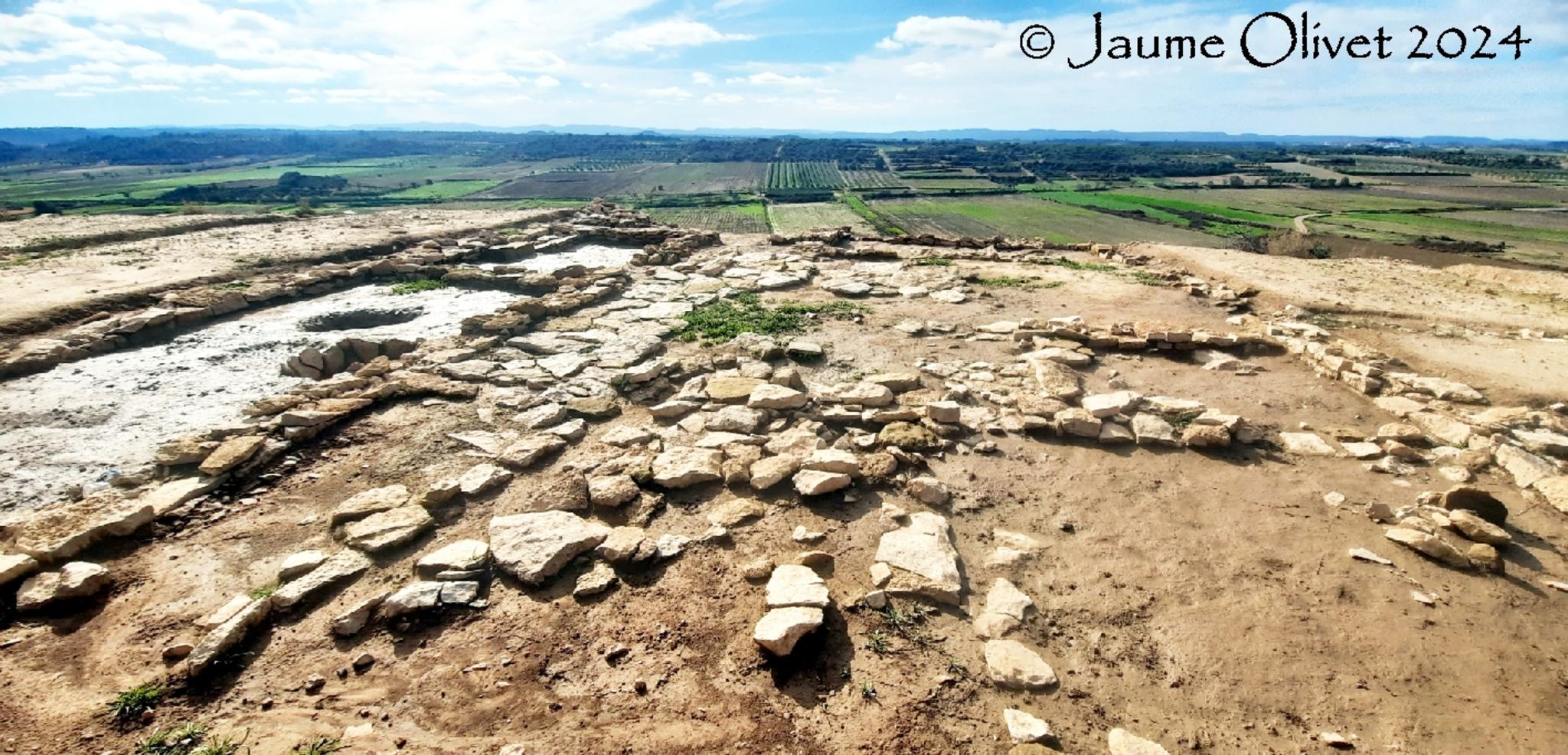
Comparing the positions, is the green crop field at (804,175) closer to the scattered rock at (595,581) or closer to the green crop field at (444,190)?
the green crop field at (444,190)

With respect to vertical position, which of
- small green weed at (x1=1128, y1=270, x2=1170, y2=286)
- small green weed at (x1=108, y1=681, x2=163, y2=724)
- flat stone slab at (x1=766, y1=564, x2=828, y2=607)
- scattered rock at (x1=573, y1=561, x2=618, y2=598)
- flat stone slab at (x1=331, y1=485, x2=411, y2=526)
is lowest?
small green weed at (x1=108, y1=681, x2=163, y2=724)

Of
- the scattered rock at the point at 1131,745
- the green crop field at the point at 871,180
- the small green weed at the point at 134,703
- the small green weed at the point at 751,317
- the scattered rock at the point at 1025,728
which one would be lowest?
the scattered rock at the point at 1131,745

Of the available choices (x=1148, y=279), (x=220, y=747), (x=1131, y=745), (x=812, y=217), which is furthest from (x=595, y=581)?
(x=812, y=217)

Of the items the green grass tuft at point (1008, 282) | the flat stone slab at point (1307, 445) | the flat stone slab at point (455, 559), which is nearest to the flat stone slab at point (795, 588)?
the flat stone slab at point (455, 559)

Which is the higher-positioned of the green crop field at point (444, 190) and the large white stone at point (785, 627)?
the green crop field at point (444, 190)

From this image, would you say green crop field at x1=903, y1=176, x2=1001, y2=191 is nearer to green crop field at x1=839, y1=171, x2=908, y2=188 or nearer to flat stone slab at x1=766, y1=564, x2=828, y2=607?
green crop field at x1=839, y1=171, x2=908, y2=188

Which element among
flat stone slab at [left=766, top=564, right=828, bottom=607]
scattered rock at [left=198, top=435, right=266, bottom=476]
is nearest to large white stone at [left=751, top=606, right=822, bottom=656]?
flat stone slab at [left=766, top=564, right=828, bottom=607]
